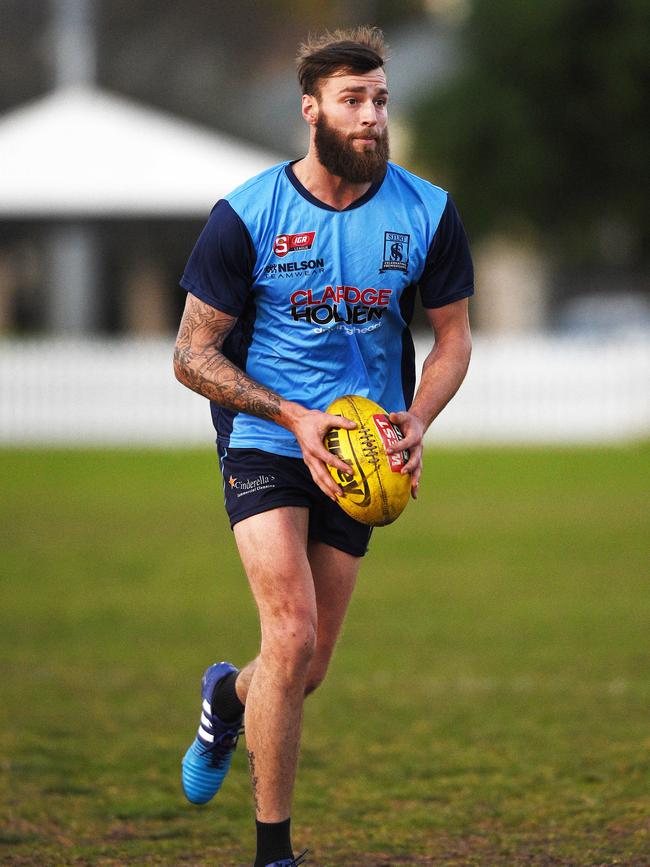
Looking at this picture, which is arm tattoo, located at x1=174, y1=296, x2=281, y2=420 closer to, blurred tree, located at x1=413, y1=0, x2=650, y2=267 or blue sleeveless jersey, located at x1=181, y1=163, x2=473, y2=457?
blue sleeveless jersey, located at x1=181, y1=163, x2=473, y2=457

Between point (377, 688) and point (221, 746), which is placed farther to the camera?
point (377, 688)

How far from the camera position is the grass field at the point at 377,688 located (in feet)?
19.5

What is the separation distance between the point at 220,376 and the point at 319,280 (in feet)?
1.50

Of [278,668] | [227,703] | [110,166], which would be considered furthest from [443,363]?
[110,166]

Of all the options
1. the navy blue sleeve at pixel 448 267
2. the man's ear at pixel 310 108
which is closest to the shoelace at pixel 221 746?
the navy blue sleeve at pixel 448 267

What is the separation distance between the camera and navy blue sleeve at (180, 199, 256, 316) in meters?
5.20

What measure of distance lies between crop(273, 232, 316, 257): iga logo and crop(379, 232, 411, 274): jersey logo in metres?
0.26

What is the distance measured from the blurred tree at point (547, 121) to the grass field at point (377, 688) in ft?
80.9

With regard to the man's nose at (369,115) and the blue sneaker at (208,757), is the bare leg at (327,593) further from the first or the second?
the man's nose at (369,115)

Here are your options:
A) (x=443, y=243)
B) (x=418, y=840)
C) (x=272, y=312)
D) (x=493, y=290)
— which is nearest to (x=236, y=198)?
(x=272, y=312)

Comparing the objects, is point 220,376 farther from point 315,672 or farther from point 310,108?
point 315,672

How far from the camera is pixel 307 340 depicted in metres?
5.34

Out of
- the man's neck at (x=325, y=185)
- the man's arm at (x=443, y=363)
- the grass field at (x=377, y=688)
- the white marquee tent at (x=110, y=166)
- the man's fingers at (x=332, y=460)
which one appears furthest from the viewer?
the white marquee tent at (x=110, y=166)

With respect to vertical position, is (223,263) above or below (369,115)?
below
